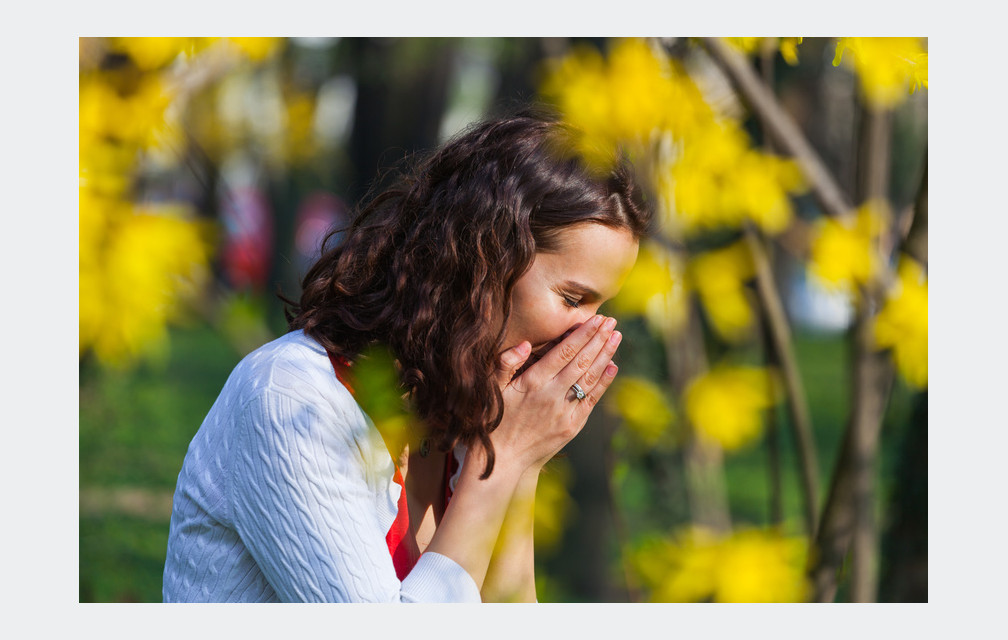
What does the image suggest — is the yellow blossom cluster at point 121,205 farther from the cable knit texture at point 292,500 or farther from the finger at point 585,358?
the finger at point 585,358

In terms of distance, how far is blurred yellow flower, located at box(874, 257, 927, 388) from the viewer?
183 cm

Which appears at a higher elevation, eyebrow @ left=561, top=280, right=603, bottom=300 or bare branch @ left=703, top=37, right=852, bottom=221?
bare branch @ left=703, top=37, right=852, bottom=221

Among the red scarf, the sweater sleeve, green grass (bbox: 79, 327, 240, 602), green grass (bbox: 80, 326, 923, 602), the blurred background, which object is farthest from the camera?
green grass (bbox: 79, 327, 240, 602)

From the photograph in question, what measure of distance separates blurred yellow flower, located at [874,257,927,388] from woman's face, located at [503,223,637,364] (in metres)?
0.68

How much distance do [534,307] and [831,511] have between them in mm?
909

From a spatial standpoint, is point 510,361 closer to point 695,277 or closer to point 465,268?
point 465,268

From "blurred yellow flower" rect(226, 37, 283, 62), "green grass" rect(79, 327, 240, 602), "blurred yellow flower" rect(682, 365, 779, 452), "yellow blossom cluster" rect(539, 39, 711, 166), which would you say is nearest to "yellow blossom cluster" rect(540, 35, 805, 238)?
"yellow blossom cluster" rect(539, 39, 711, 166)

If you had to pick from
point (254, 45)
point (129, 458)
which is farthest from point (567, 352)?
point (129, 458)

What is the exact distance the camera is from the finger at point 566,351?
1.52m

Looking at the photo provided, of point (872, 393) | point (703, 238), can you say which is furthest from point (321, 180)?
point (872, 393)

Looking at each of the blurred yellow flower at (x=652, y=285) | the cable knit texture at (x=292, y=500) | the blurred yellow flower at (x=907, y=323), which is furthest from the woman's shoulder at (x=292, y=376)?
the blurred yellow flower at (x=907, y=323)

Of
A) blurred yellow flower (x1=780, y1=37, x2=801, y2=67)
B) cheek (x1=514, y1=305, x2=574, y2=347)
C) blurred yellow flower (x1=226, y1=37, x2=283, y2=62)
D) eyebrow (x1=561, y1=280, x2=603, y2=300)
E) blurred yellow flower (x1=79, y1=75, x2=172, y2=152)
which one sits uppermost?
blurred yellow flower (x1=780, y1=37, x2=801, y2=67)

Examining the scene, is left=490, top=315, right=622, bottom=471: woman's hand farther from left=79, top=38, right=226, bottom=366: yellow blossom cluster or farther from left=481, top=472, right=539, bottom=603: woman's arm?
left=79, top=38, right=226, bottom=366: yellow blossom cluster

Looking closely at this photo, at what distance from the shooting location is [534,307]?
154 centimetres
